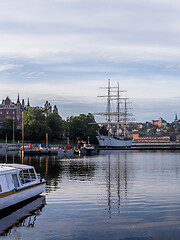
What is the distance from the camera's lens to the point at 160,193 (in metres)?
35.1

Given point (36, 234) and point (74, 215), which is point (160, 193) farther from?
point (36, 234)

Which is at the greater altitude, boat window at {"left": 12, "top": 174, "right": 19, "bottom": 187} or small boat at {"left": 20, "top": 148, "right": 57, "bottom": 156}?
boat window at {"left": 12, "top": 174, "right": 19, "bottom": 187}

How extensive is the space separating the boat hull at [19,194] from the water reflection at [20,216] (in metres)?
0.50

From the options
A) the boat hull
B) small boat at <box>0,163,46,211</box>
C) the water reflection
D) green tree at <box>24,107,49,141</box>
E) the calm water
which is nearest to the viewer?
the calm water

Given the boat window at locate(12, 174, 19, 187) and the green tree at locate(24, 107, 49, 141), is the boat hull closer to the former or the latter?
the boat window at locate(12, 174, 19, 187)

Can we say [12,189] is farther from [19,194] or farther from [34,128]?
[34,128]

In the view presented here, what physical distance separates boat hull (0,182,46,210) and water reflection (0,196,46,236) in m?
0.50

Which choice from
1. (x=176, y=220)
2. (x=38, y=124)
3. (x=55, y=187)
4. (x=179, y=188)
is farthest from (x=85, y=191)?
(x=38, y=124)

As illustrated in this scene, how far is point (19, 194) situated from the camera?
28.4 m

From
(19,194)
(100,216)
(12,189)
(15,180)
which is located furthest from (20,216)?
(100,216)

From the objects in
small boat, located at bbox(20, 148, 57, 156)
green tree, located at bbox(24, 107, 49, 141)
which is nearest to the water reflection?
small boat, located at bbox(20, 148, 57, 156)

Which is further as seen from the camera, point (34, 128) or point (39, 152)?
point (34, 128)

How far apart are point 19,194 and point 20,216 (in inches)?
140

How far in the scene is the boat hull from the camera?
25.9m
